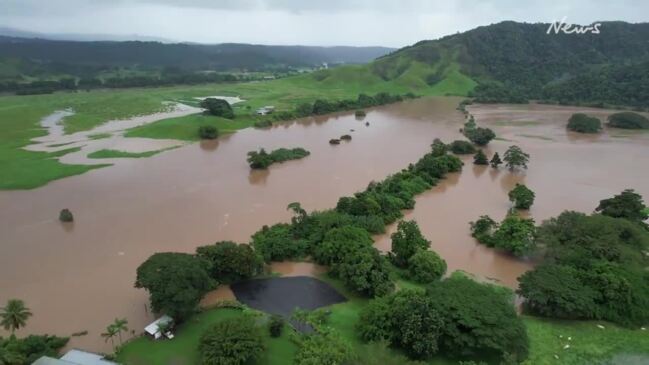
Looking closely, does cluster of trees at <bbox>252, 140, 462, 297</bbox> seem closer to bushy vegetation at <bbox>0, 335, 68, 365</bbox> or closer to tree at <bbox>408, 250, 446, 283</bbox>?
tree at <bbox>408, 250, 446, 283</bbox>

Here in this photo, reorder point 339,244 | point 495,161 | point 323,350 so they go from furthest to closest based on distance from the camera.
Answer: point 495,161
point 339,244
point 323,350

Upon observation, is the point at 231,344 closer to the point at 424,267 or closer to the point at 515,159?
the point at 424,267

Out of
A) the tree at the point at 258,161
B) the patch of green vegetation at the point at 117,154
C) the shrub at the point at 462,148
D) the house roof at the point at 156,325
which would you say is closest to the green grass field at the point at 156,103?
the patch of green vegetation at the point at 117,154

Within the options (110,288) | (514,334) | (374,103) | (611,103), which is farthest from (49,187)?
(611,103)

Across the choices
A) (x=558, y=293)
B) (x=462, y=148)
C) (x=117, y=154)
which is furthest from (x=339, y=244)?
(x=117, y=154)

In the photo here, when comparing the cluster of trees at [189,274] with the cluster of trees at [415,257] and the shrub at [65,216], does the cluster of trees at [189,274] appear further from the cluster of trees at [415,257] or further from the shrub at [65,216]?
the shrub at [65,216]

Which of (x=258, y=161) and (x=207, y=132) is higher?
(x=258, y=161)
